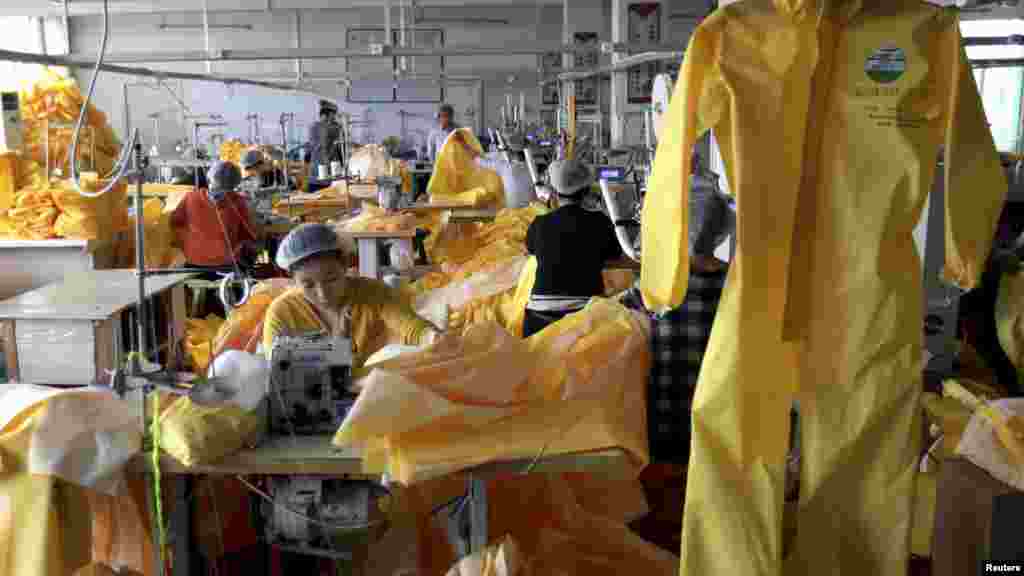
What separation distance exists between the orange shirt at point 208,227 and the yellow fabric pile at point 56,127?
2490 millimetres

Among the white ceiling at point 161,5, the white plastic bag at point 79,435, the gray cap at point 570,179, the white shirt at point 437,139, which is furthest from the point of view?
the white ceiling at point 161,5

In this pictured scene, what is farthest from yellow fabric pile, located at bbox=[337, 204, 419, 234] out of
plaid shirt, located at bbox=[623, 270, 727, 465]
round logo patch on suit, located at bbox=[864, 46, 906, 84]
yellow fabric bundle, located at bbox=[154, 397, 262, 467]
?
round logo patch on suit, located at bbox=[864, 46, 906, 84]

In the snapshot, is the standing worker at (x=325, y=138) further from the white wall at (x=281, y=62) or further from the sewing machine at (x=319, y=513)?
the sewing machine at (x=319, y=513)

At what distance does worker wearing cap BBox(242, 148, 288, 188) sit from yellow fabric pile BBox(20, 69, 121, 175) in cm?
137

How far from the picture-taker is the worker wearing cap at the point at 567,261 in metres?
4.40

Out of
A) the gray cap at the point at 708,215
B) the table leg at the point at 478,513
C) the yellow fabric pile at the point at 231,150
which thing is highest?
the yellow fabric pile at the point at 231,150

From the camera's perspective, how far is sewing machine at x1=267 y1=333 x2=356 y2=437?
2.54 meters

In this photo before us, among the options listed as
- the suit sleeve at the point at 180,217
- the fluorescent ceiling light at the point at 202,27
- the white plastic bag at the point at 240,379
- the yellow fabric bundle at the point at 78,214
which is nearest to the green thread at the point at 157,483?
the white plastic bag at the point at 240,379

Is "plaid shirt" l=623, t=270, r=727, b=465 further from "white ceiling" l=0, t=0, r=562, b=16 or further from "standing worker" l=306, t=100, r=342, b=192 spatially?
"white ceiling" l=0, t=0, r=562, b=16

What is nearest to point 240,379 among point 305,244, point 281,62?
point 305,244

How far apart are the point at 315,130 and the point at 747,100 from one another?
10485mm

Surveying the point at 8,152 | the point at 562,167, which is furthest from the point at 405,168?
the point at 562,167

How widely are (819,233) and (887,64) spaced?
42cm

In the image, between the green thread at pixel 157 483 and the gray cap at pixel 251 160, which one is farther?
the gray cap at pixel 251 160
